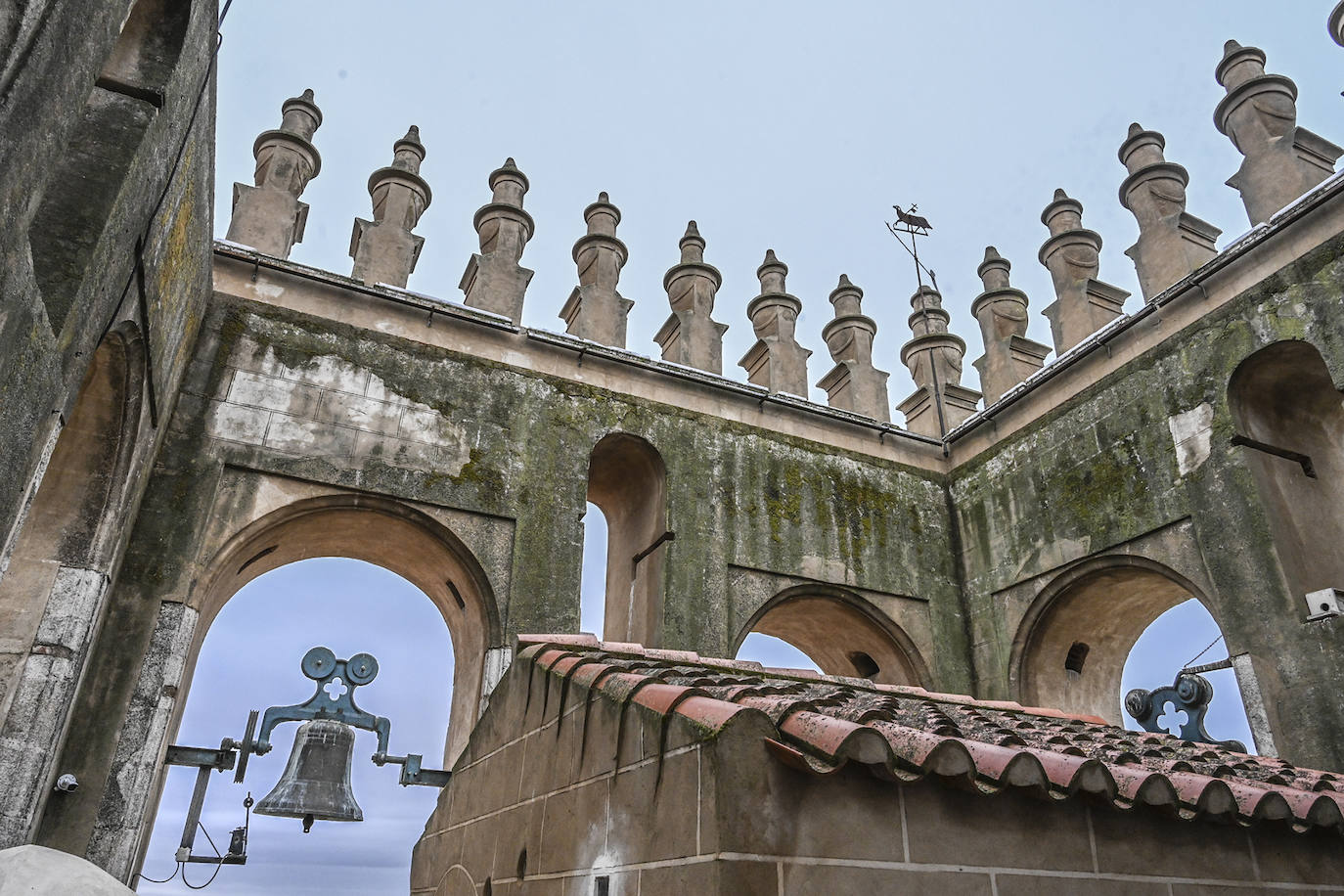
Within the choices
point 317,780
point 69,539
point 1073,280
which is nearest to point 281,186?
point 69,539

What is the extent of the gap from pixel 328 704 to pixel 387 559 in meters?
2.57

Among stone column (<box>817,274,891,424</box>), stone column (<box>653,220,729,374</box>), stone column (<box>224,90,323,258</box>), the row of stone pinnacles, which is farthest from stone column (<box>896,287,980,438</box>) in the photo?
stone column (<box>224,90,323,258</box>)

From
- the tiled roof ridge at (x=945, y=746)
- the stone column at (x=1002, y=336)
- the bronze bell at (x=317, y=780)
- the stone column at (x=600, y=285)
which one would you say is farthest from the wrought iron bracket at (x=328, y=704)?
the stone column at (x=1002, y=336)

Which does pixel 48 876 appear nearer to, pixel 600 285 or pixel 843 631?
pixel 600 285

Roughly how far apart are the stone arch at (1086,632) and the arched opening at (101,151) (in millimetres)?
8470

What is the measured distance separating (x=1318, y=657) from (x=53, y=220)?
8.36 meters

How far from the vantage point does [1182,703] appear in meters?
6.55

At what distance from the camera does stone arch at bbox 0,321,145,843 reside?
5.79 meters

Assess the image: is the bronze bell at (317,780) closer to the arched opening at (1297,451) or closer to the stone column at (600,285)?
the stone column at (600,285)

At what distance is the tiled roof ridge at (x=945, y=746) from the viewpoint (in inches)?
101

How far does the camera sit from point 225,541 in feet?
24.0

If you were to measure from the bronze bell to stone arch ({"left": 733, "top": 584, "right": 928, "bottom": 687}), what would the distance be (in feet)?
13.0

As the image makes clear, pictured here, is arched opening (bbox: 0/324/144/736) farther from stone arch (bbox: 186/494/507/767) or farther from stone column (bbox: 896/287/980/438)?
stone column (bbox: 896/287/980/438)

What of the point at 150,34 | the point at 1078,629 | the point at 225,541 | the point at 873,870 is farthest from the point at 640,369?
the point at 873,870
